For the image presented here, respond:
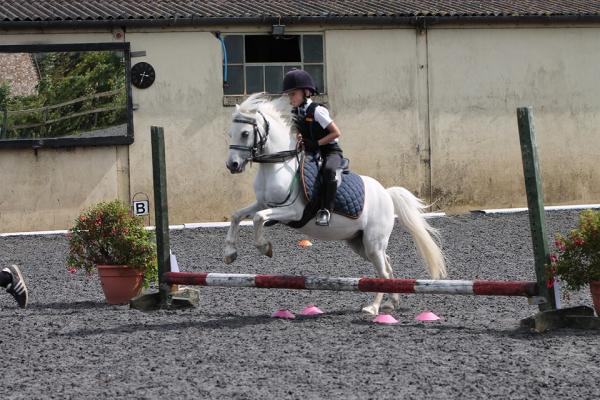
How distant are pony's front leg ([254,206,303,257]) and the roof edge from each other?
10030mm

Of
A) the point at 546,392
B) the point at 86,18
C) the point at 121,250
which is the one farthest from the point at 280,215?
the point at 86,18

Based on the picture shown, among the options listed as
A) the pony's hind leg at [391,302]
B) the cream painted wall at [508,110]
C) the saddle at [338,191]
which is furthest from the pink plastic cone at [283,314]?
the cream painted wall at [508,110]

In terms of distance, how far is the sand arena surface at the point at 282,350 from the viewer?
647cm

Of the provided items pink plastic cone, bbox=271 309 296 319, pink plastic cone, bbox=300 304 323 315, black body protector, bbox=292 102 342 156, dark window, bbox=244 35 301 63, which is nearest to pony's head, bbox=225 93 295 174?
black body protector, bbox=292 102 342 156

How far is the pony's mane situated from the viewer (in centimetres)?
902

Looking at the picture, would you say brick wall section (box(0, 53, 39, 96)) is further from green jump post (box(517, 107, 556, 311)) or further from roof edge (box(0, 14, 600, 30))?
green jump post (box(517, 107, 556, 311))

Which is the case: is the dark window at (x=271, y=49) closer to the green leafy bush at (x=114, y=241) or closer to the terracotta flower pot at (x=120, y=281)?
the green leafy bush at (x=114, y=241)

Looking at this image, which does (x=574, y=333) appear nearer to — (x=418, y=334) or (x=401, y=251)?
(x=418, y=334)

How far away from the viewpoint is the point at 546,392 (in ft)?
20.7

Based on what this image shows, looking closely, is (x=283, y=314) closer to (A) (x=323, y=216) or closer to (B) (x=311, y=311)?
(B) (x=311, y=311)

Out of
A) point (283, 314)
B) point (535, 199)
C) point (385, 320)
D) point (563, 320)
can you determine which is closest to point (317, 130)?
point (283, 314)

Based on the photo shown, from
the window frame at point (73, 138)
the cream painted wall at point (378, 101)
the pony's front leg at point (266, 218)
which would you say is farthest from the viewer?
the cream painted wall at point (378, 101)

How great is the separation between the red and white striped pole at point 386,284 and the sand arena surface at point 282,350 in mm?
276

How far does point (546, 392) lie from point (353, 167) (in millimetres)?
13405
